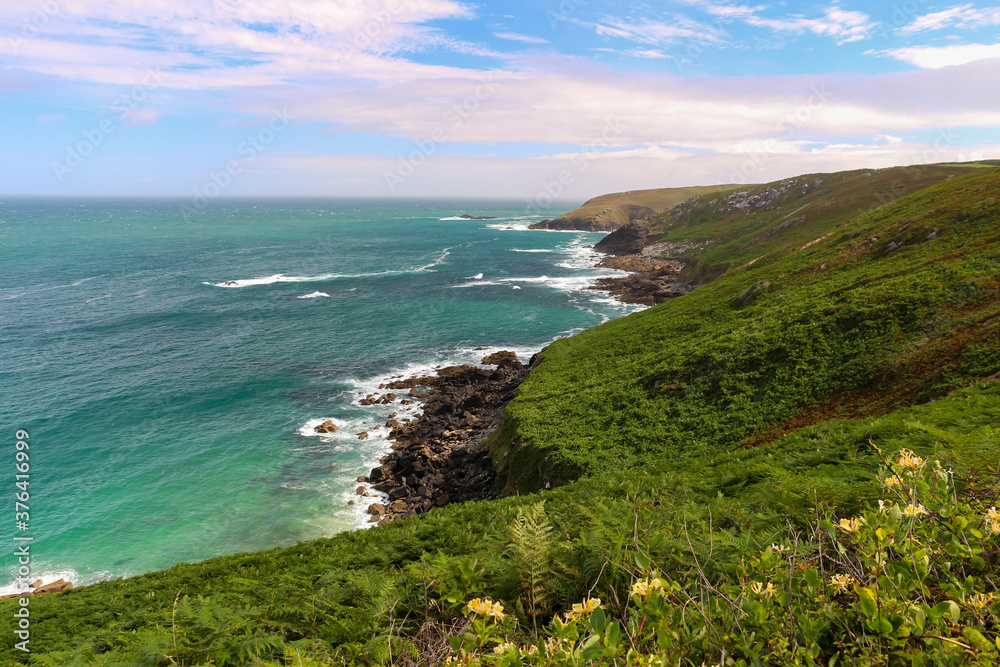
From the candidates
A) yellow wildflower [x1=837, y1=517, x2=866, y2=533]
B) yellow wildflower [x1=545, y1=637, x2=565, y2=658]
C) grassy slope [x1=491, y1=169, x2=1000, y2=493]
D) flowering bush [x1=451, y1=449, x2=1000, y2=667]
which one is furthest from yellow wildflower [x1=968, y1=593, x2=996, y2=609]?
grassy slope [x1=491, y1=169, x2=1000, y2=493]

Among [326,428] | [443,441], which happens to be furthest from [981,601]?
[326,428]

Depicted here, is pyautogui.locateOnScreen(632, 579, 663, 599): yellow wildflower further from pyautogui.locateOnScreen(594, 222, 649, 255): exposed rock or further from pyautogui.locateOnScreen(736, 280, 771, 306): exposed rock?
pyautogui.locateOnScreen(594, 222, 649, 255): exposed rock

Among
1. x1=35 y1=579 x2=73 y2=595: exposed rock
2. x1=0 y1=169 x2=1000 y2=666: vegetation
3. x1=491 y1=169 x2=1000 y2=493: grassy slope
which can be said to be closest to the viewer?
x1=0 y1=169 x2=1000 y2=666: vegetation

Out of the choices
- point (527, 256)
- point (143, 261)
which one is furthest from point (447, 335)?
point (143, 261)

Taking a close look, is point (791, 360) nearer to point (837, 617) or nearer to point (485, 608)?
point (837, 617)

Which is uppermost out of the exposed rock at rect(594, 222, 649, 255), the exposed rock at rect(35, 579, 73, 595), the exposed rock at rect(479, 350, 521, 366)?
the exposed rock at rect(594, 222, 649, 255)

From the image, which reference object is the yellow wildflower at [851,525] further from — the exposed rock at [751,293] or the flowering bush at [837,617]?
the exposed rock at [751,293]

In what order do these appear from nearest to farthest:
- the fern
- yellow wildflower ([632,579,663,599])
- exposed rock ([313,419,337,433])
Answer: yellow wildflower ([632,579,663,599]) < the fern < exposed rock ([313,419,337,433])
